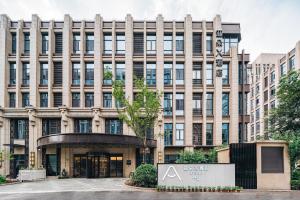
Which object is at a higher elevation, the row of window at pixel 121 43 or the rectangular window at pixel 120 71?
the row of window at pixel 121 43

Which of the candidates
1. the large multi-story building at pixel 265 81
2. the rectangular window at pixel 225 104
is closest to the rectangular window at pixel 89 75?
the rectangular window at pixel 225 104

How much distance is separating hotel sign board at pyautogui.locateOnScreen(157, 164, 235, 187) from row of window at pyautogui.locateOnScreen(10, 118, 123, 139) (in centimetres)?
1840

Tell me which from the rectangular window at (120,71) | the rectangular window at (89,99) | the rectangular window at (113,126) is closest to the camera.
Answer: the rectangular window at (113,126)

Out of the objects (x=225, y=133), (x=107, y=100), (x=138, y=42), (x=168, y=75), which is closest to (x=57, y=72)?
(x=107, y=100)

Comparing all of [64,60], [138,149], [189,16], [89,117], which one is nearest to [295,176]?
[138,149]

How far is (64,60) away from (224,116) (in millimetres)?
23747

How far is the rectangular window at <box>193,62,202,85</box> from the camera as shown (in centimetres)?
4316

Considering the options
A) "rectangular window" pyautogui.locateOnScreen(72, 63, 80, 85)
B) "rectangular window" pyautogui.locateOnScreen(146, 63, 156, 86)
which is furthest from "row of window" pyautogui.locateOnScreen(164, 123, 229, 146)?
"rectangular window" pyautogui.locateOnScreen(72, 63, 80, 85)

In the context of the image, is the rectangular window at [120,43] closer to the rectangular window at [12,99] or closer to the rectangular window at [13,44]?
→ the rectangular window at [13,44]

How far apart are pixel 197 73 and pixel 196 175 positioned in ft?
78.1

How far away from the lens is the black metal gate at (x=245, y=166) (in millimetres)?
21406

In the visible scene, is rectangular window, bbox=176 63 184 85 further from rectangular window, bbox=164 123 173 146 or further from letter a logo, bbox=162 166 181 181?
letter a logo, bbox=162 166 181 181

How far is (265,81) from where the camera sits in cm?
8094

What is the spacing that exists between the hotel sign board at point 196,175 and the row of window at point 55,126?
18.4 metres
